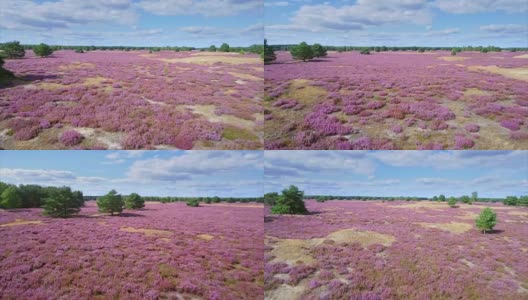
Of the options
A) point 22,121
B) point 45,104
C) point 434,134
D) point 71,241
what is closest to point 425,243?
point 434,134

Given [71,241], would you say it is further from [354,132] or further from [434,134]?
[434,134]

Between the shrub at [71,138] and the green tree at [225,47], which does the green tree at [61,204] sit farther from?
the green tree at [225,47]

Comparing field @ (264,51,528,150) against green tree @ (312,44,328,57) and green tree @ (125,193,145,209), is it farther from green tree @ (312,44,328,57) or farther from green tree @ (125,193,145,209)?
green tree @ (312,44,328,57)

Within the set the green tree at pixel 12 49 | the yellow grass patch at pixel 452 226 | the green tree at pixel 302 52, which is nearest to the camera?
the yellow grass patch at pixel 452 226

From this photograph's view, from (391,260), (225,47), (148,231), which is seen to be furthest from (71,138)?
(225,47)

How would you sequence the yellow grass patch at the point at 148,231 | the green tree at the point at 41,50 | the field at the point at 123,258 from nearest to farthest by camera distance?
the field at the point at 123,258
the yellow grass patch at the point at 148,231
the green tree at the point at 41,50

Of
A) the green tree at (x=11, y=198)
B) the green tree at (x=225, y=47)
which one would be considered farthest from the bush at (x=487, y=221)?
the green tree at (x=225, y=47)

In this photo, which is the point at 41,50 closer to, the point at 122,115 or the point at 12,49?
the point at 12,49
